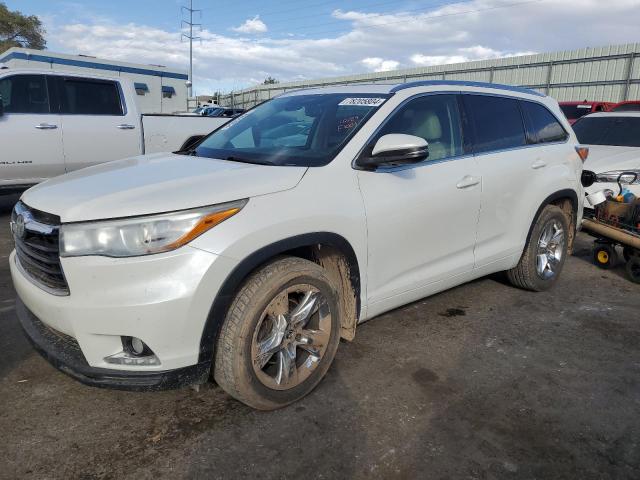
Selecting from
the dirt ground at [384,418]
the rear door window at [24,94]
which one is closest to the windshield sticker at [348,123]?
the dirt ground at [384,418]

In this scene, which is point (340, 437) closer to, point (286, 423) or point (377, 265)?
point (286, 423)

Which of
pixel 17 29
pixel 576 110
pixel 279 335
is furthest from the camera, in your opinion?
pixel 17 29

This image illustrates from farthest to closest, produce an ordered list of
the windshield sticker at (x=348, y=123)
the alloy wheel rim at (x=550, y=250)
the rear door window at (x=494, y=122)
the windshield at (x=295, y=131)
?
the alloy wheel rim at (x=550, y=250)
the rear door window at (x=494, y=122)
the windshield sticker at (x=348, y=123)
the windshield at (x=295, y=131)

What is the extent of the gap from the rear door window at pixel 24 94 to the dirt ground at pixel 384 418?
432 centimetres

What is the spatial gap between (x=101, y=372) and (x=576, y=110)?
13.7 metres

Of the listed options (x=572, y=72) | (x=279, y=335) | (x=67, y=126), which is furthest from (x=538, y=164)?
(x=572, y=72)

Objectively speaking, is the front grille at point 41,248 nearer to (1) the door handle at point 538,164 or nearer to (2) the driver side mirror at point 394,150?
(2) the driver side mirror at point 394,150

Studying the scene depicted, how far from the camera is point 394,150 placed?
9.48 ft

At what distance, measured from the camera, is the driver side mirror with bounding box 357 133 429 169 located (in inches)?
113

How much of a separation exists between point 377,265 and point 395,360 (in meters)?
0.70

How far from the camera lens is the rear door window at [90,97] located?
7344 millimetres

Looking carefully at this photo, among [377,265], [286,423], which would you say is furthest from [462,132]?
[286,423]

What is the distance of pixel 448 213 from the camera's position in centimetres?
341

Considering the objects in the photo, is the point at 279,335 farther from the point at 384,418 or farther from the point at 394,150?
the point at 394,150
